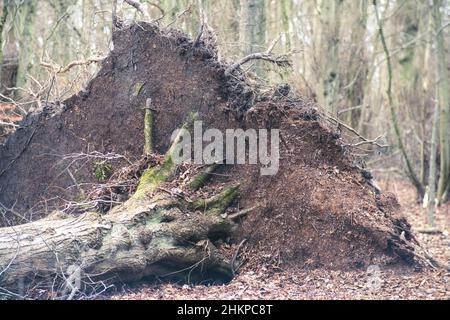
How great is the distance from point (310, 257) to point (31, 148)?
14.6 ft

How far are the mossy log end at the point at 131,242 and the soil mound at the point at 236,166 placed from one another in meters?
0.33

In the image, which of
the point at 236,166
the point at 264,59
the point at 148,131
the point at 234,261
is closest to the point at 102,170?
the point at 148,131

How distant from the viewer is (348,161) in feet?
27.2

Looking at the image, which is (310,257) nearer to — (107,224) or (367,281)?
(367,281)

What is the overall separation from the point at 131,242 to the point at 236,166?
1.73 m

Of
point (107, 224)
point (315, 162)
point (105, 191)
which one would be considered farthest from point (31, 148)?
point (315, 162)

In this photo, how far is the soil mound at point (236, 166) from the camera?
8.00 metres

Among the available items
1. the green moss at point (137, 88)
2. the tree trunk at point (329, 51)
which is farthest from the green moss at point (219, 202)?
the tree trunk at point (329, 51)

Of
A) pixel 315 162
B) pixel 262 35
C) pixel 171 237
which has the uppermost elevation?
pixel 262 35

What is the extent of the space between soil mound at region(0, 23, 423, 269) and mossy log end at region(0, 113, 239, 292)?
330 mm

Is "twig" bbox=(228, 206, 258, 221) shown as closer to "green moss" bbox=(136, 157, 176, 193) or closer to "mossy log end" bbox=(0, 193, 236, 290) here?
"mossy log end" bbox=(0, 193, 236, 290)

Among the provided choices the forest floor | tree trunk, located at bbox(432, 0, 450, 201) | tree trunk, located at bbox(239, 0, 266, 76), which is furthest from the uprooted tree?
tree trunk, located at bbox(432, 0, 450, 201)

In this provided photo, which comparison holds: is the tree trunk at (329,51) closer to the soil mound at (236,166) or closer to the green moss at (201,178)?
the soil mound at (236,166)
